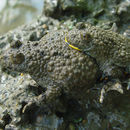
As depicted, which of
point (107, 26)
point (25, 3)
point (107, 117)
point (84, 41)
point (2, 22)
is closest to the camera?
point (84, 41)

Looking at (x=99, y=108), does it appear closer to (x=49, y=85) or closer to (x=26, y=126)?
(x=49, y=85)

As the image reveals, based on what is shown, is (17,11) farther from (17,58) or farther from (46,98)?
(46,98)

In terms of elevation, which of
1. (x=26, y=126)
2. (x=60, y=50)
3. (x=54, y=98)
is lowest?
(x=26, y=126)

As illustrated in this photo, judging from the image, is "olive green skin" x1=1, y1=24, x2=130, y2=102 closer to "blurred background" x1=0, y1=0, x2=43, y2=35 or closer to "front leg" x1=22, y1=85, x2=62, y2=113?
"front leg" x1=22, y1=85, x2=62, y2=113

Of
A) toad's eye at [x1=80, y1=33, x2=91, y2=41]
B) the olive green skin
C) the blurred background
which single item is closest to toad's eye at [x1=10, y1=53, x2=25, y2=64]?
the olive green skin

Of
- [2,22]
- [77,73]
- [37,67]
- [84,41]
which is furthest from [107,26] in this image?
[2,22]
